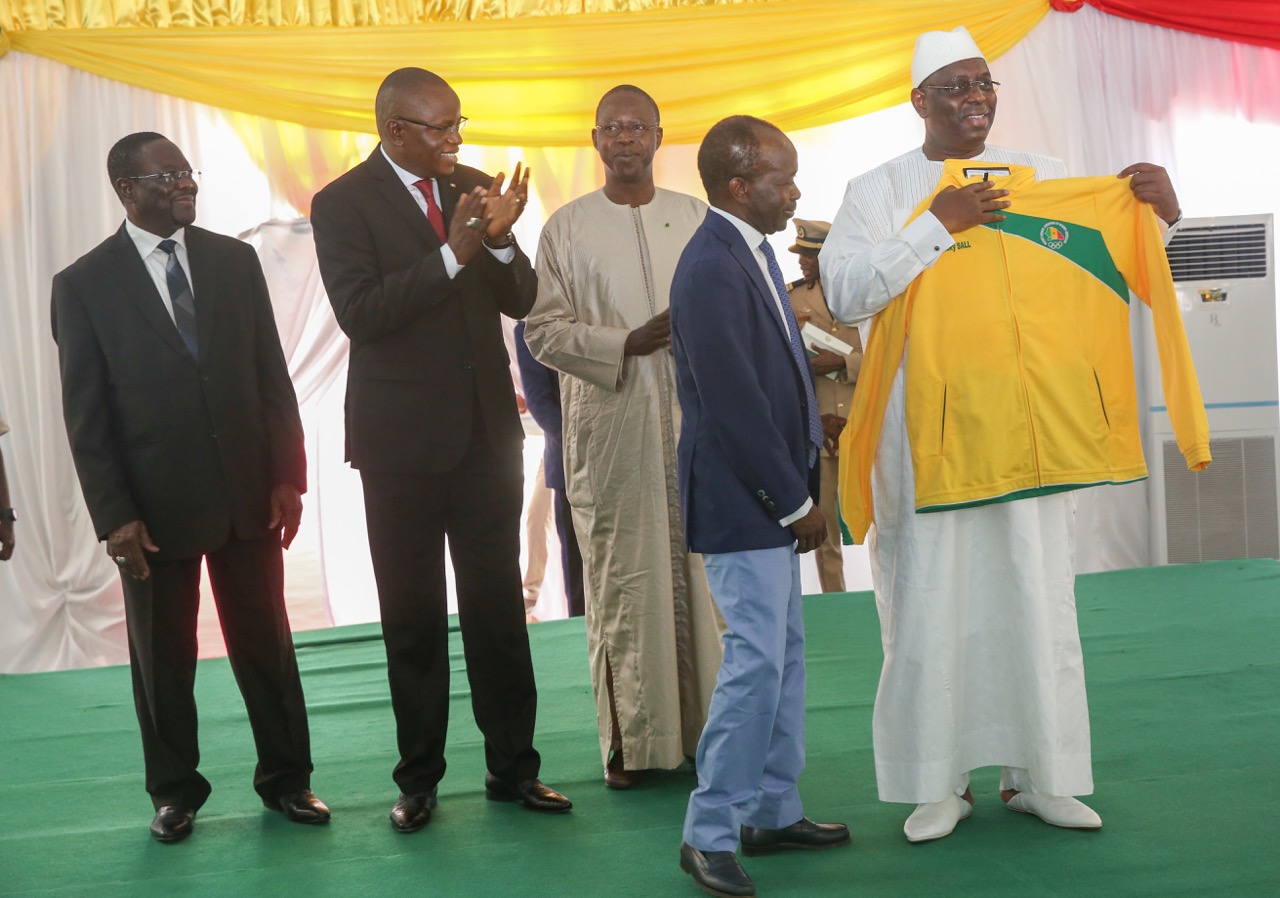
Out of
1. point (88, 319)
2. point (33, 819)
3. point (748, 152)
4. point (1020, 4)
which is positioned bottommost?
point (33, 819)

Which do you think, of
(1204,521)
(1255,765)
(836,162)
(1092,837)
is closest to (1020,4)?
(836,162)

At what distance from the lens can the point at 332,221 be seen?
310cm

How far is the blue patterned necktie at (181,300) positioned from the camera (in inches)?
128

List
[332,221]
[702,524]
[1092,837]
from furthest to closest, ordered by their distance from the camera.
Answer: [332,221] → [1092,837] → [702,524]

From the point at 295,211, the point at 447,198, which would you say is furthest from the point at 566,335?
the point at 295,211

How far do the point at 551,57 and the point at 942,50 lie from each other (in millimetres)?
3906

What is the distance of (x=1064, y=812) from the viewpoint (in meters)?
2.85

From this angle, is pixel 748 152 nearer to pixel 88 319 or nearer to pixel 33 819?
pixel 88 319

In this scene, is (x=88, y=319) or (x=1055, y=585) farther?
(x=88, y=319)

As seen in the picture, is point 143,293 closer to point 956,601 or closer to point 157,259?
point 157,259

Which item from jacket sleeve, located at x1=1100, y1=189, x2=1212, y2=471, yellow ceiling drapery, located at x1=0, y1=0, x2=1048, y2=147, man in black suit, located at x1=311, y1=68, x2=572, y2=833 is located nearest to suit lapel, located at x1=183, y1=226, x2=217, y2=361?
man in black suit, located at x1=311, y1=68, x2=572, y2=833

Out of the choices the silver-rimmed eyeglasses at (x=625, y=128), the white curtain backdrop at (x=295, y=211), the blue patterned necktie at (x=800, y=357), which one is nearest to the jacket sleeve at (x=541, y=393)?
the white curtain backdrop at (x=295, y=211)

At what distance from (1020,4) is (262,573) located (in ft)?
17.0

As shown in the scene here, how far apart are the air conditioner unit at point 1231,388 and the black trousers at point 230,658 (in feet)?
16.4
